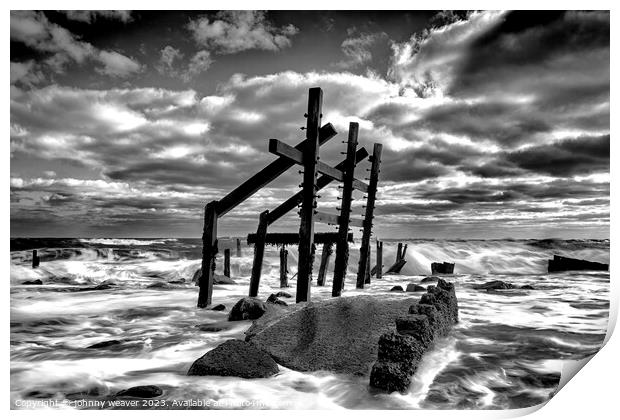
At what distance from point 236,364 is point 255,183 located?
Result: 10.4ft

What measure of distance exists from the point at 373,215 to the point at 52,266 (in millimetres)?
18397

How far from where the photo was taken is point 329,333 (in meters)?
4.39

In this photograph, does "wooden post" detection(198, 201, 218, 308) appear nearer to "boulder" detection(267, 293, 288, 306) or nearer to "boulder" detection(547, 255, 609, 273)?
"boulder" detection(267, 293, 288, 306)

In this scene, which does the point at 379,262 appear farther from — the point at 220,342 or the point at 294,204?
the point at 220,342

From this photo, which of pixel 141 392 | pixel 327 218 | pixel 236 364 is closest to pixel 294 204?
pixel 327 218

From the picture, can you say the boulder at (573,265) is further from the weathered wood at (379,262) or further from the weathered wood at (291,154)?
the weathered wood at (291,154)

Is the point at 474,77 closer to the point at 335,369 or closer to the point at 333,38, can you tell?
the point at 333,38

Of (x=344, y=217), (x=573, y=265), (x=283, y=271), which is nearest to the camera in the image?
(x=344, y=217)

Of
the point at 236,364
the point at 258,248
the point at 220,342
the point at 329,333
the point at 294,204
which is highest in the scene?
the point at 294,204

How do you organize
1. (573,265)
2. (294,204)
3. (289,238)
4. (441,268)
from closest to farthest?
1. (289,238)
2. (294,204)
3. (573,265)
4. (441,268)

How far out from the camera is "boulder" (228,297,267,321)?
5.82m


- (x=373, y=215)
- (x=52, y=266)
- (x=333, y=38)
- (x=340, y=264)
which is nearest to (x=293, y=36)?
(x=333, y=38)

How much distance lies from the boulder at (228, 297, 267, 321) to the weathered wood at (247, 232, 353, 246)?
1997 mm

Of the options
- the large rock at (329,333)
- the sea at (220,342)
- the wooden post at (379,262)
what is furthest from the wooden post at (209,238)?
the wooden post at (379,262)
